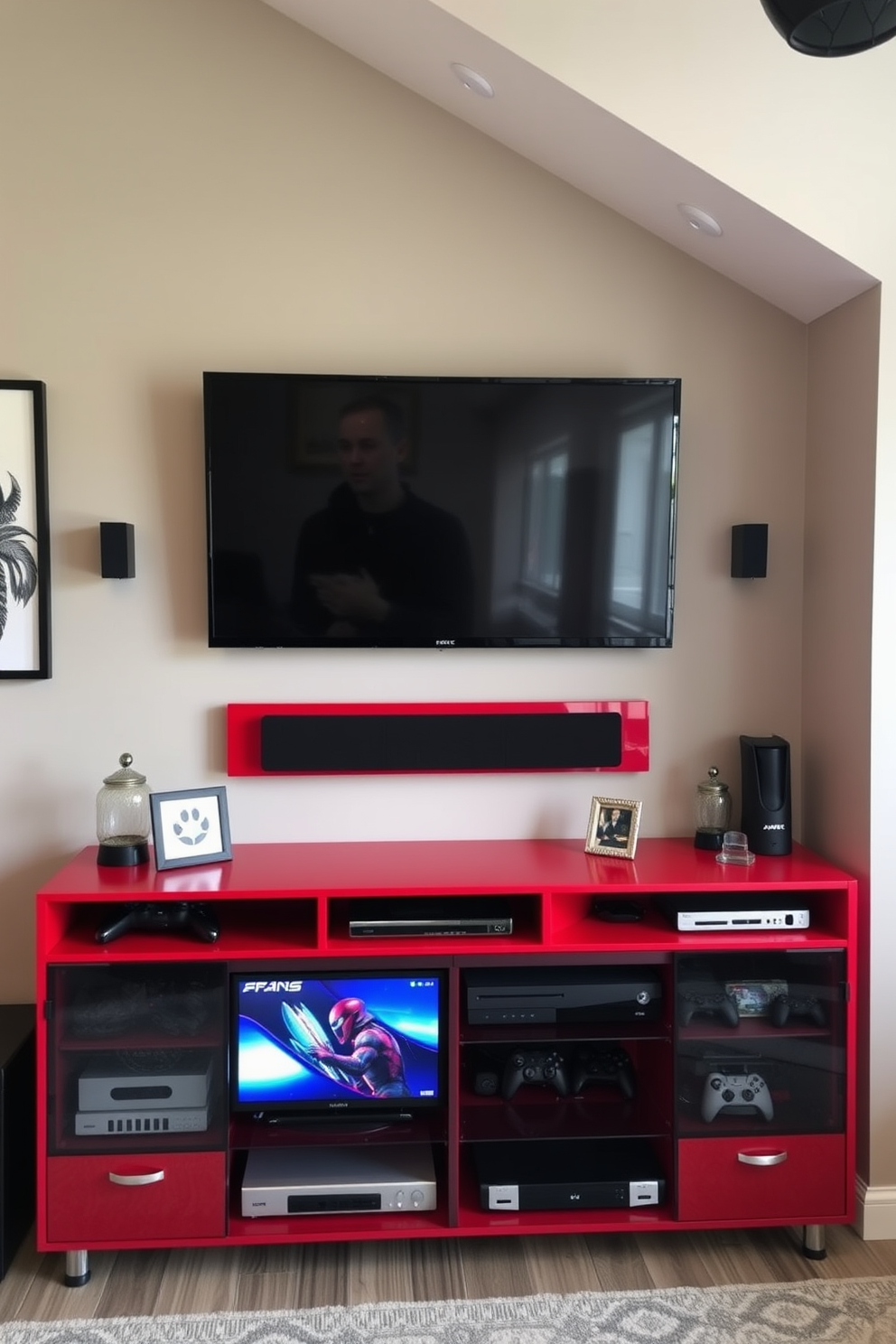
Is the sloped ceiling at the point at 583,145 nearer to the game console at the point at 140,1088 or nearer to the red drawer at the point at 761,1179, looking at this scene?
the red drawer at the point at 761,1179

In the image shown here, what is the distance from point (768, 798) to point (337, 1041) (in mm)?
1214

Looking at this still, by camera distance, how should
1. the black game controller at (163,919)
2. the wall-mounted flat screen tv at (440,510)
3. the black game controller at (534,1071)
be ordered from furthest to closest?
the wall-mounted flat screen tv at (440,510) → the black game controller at (534,1071) → the black game controller at (163,919)

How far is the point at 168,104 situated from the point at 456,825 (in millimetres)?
2013

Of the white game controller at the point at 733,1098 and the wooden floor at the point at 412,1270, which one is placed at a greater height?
the white game controller at the point at 733,1098

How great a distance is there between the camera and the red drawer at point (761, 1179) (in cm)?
239

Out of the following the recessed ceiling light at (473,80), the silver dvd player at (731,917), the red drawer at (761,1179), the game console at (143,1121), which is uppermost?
the recessed ceiling light at (473,80)

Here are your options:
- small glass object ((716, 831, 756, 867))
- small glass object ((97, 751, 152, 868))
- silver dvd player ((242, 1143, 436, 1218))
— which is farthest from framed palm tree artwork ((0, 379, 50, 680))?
small glass object ((716, 831, 756, 867))

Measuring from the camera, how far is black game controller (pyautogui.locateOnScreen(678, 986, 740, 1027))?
95.9 inches

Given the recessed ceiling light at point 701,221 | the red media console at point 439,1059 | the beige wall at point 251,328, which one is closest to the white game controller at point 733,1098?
the red media console at point 439,1059

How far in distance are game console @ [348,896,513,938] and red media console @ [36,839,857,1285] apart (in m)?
0.01

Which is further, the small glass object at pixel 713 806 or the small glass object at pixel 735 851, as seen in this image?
the small glass object at pixel 713 806

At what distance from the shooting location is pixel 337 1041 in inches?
95.0

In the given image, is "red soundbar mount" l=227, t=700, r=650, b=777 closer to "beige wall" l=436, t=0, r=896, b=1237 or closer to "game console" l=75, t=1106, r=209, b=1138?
"beige wall" l=436, t=0, r=896, b=1237

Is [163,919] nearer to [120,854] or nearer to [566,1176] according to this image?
[120,854]
